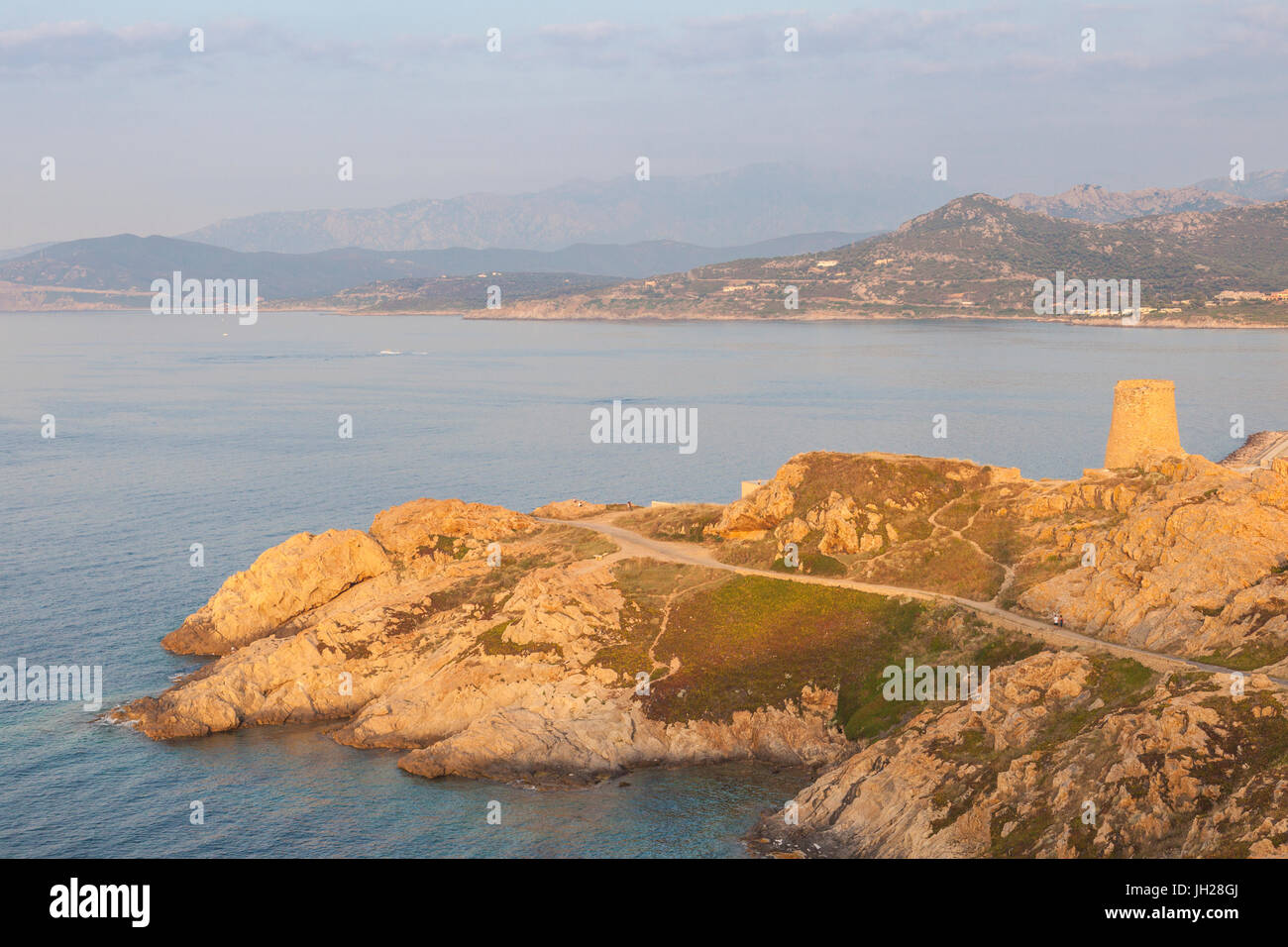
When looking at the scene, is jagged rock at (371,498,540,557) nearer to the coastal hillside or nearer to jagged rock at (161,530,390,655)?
the coastal hillside

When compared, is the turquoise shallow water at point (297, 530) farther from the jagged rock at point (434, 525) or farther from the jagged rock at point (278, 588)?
the jagged rock at point (434, 525)

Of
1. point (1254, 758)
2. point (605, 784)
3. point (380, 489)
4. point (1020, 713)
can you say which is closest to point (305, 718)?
point (605, 784)

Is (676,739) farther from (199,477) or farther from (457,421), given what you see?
(457,421)

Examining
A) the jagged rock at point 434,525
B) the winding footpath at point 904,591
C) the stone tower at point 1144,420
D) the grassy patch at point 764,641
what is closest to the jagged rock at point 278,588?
the jagged rock at point 434,525

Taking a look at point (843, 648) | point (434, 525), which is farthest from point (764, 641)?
point (434, 525)

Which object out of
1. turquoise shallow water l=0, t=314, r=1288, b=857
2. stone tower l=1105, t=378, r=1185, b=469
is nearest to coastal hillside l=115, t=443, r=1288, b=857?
turquoise shallow water l=0, t=314, r=1288, b=857

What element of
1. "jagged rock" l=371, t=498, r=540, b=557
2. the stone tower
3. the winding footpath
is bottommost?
the winding footpath
